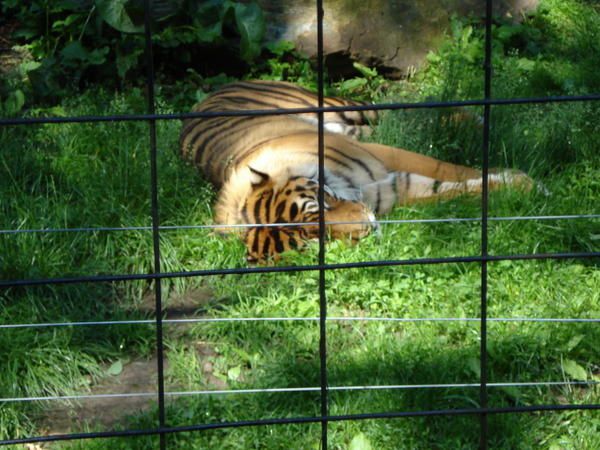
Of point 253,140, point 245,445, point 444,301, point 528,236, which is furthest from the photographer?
point 253,140

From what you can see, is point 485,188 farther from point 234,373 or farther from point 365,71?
point 365,71

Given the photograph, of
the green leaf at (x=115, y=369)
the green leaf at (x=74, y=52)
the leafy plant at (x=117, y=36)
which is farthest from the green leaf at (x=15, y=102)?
the green leaf at (x=115, y=369)

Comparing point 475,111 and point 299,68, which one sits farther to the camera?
point 299,68

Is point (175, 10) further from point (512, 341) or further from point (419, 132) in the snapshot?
point (512, 341)

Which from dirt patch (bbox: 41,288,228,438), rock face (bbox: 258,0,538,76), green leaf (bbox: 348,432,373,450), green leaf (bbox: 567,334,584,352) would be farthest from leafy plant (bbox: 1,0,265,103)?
green leaf (bbox: 348,432,373,450)

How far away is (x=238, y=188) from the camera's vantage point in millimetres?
4688

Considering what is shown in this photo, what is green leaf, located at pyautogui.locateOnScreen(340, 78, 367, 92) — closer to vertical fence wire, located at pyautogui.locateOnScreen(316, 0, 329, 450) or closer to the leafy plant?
the leafy plant

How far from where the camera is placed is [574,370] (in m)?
3.24

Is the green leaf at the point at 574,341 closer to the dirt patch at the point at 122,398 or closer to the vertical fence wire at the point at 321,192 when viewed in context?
the dirt patch at the point at 122,398

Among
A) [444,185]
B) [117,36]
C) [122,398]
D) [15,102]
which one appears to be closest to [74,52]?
[117,36]

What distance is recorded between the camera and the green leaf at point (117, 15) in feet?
19.1

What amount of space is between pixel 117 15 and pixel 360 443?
3554 millimetres

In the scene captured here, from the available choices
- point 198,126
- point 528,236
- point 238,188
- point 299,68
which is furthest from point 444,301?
point 299,68

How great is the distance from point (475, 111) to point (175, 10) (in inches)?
82.9
